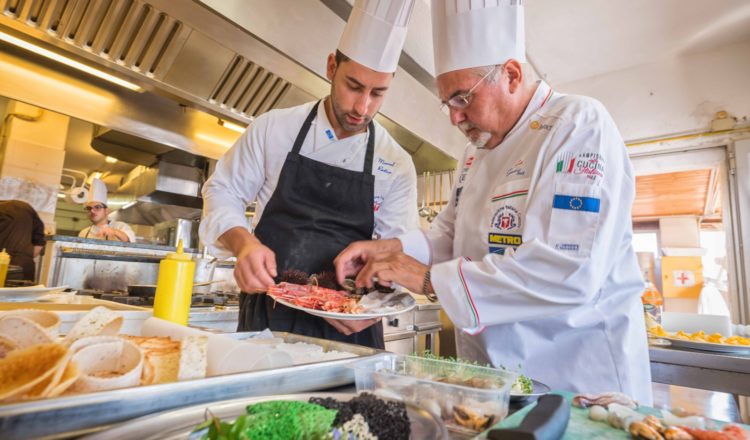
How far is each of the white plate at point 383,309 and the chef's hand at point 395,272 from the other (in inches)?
2.0

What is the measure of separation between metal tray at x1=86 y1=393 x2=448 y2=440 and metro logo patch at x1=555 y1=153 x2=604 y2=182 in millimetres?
893

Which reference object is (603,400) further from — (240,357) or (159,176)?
→ (159,176)

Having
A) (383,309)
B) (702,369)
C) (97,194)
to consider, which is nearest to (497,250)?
(383,309)

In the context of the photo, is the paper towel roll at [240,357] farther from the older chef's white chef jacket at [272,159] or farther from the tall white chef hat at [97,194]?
the tall white chef hat at [97,194]

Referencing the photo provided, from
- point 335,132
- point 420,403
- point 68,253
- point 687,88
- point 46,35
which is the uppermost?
point 687,88

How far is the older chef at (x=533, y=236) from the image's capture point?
1126 millimetres

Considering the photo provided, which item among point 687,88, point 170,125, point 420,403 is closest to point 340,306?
point 420,403

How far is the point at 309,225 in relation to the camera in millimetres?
1698

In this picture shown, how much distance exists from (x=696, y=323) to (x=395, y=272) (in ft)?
8.65

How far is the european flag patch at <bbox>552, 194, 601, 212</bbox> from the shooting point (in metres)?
1.12

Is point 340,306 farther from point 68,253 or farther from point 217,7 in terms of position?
point 68,253

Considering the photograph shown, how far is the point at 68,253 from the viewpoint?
280 centimetres

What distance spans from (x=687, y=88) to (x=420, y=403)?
5.04 meters

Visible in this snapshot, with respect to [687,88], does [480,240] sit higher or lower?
lower
